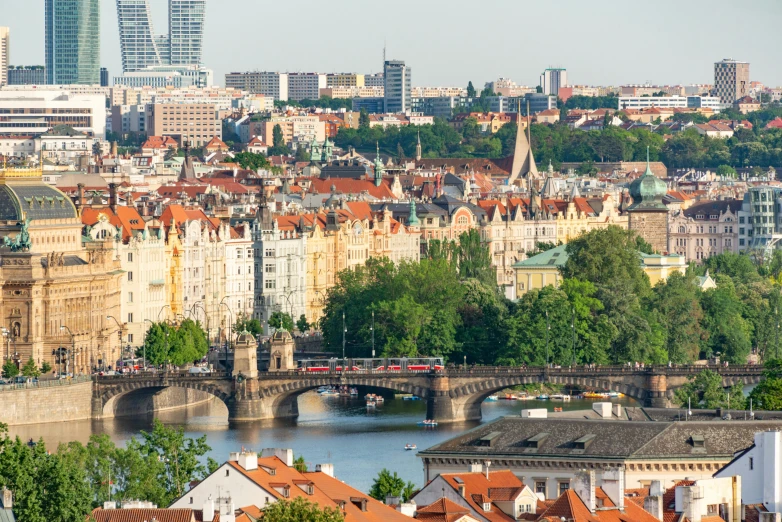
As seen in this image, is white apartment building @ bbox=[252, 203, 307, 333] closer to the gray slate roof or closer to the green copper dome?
the green copper dome

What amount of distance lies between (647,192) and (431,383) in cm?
6463

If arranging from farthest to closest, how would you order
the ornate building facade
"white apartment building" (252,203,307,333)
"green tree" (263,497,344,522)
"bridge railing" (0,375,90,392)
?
"white apartment building" (252,203,307,333)
the ornate building facade
"bridge railing" (0,375,90,392)
"green tree" (263,497,344,522)

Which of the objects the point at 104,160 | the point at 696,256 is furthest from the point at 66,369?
the point at 104,160

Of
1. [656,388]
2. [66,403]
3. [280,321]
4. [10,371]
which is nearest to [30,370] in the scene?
[10,371]

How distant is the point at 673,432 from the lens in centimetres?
5959

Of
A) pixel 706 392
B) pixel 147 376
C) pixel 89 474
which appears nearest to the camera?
pixel 89 474

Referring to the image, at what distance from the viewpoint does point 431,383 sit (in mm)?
99938

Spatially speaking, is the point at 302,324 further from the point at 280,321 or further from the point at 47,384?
the point at 47,384

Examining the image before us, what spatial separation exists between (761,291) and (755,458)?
81642 mm

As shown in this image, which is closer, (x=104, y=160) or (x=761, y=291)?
(x=761, y=291)

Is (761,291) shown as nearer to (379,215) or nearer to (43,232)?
(379,215)

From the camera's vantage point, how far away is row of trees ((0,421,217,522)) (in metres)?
50.7

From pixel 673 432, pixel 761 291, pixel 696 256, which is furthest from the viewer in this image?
pixel 696 256

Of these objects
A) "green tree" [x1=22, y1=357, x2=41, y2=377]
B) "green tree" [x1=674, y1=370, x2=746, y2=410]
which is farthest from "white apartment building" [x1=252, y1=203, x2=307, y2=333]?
"green tree" [x1=674, y1=370, x2=746, y2=410]
